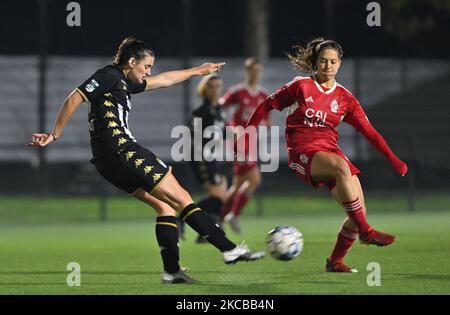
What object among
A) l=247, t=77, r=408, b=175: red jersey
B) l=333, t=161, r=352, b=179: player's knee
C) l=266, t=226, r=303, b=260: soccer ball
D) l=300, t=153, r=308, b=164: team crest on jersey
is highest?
l=247, t=77, r=408, b=175: red jersey

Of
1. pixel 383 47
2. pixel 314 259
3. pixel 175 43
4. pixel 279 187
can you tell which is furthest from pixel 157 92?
pixel 314 259

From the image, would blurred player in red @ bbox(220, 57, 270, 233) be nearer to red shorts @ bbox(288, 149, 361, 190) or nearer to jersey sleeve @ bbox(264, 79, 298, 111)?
jersey sleeve @ bbox(264, 79, 298, 111)

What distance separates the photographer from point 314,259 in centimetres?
1162

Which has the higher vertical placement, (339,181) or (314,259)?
(339,181)

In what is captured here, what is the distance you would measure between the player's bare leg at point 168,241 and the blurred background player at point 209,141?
5028 millimetres

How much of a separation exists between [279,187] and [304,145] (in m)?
11.9

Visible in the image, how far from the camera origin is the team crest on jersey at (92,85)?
9.19 metres

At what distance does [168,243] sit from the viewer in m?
9.41

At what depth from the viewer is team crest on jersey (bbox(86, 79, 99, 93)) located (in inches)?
362

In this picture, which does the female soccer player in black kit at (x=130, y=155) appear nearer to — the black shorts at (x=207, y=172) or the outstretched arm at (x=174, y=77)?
the outstretched arm at (x=174, y=77)

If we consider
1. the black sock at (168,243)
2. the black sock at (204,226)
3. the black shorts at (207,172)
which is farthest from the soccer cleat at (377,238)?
the black shorts at (207,172)

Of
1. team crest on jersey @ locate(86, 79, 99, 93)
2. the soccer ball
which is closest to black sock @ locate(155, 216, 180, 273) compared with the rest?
the soccer ball

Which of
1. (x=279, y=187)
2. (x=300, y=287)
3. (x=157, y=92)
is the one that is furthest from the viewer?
(x=157, y=92)

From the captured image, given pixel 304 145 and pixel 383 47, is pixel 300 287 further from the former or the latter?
pixel 383 47
